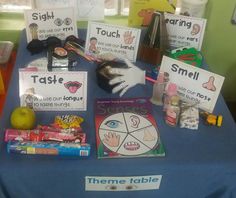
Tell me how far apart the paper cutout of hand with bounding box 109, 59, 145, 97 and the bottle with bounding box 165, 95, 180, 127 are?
0.19m

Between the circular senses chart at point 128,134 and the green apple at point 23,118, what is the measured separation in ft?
0.66

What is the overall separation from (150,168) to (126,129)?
147mm

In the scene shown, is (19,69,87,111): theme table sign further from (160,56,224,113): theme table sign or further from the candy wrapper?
(160,56,224,113): theme table sign

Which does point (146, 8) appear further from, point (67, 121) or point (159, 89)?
point (67, 121)

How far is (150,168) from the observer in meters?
0.87

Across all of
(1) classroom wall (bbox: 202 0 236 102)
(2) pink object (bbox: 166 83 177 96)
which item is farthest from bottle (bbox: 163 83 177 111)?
(1) classroom wall (bbox: 202 0 236 102)

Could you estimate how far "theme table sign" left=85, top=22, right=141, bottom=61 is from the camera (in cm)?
120

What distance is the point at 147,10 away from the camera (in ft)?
4.53

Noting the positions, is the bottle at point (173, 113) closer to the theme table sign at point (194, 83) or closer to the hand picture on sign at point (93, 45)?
the theme table sign at point (194, 83)

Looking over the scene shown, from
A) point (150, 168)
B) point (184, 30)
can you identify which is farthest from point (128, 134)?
point (184, 30)

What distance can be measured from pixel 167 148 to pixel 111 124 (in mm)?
181

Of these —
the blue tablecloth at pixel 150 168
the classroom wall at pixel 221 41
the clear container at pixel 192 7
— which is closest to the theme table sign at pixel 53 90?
the blue tablecloth at pixel 150 168

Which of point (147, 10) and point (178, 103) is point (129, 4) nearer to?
point (147, 10)

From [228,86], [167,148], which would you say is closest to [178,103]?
[167,148]
